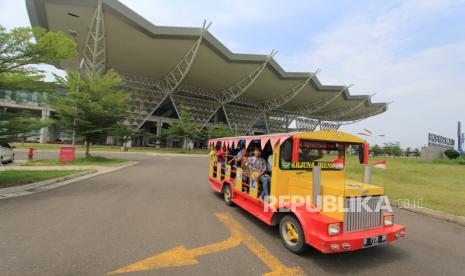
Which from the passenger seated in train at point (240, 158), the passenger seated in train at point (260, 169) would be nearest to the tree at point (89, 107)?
the passenger seated in train at point (240, 158)

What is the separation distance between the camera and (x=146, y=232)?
4.82m

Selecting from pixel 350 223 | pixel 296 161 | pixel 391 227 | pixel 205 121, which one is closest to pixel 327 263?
pixel 350 223

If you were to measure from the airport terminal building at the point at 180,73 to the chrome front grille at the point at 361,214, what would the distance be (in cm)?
2112

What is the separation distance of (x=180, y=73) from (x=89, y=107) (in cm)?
2534

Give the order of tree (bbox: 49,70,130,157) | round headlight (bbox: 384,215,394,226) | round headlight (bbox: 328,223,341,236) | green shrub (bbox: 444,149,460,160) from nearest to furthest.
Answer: round headlight (bbox: 328,223,341,236), round headlight (bbox: 384,215,394,226), tree (bbox: 49,70,130,157), green shrub (bbox: 444,149,460,160)

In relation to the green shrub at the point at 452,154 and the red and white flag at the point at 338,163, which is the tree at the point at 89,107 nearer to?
the red and white flag at the point at 338,163

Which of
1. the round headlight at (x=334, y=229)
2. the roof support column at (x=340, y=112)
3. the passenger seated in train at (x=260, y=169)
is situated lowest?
the round headlight at (x=334, y=229)

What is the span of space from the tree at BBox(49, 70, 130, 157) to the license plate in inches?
720

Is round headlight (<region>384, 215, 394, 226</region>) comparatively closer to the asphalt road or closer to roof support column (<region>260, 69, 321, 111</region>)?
the asphalt road

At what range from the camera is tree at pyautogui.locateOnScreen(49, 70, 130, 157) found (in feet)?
55.9

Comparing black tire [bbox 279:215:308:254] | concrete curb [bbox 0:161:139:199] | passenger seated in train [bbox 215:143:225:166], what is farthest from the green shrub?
concrete curb [bbox 0:161:139:199]

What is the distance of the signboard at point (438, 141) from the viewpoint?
114 ft

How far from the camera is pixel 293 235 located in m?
4.30

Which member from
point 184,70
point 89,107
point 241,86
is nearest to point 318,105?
point 241,86
